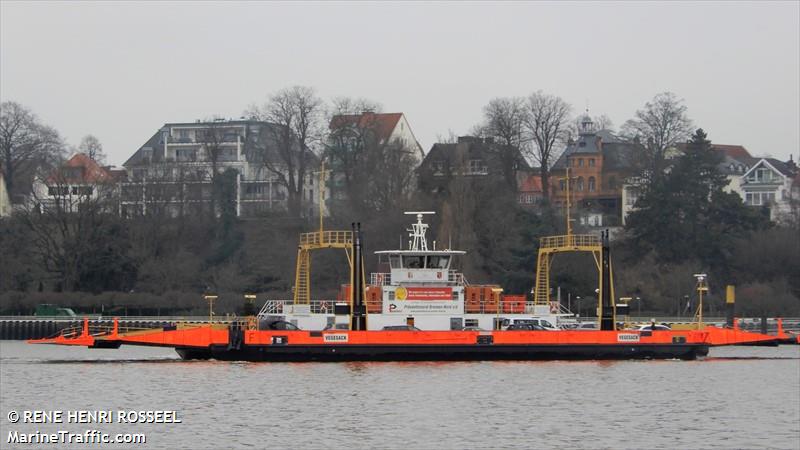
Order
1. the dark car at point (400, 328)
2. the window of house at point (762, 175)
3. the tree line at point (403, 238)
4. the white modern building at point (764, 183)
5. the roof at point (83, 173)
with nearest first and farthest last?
1. the dark car at point (400, 328)
2. the tree line at point (403, 238)
3. the roof at point (83, 173)
4. the white modern building at point (764, 183)
5. the window of house at point (762, 175)

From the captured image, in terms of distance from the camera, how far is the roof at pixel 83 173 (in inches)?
3850

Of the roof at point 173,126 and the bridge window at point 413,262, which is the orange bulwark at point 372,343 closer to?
the bridge window at point 413,262

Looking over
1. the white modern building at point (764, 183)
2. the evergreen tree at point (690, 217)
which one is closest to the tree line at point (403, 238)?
the evergreen tree at point (690, 217)

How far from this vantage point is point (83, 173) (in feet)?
324

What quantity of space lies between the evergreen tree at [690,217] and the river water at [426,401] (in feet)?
101

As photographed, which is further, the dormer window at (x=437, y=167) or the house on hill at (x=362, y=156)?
the house on hill at (x=362, y=156)

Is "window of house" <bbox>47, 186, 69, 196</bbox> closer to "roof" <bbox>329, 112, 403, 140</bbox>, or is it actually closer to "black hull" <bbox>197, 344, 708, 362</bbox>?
"roof" <bbox>329, 112, 403, 140</bbox>

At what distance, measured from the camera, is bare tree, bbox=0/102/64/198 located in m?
114

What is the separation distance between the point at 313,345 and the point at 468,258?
29.4 meters

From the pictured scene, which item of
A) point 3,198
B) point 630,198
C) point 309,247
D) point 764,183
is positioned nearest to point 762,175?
point 764,183

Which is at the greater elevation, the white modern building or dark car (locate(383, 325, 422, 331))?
the white modern building

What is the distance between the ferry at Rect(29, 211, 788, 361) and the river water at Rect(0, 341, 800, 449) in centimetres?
60

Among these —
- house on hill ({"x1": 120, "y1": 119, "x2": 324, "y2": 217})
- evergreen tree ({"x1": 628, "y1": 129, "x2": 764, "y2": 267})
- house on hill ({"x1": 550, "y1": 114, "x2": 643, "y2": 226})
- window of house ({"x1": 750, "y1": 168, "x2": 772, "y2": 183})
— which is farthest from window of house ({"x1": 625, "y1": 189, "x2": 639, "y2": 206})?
house on hill ({"x1": 120, "y1": 119, "x2": 324, "y2": 217})

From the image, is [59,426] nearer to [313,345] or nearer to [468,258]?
[313,345]
